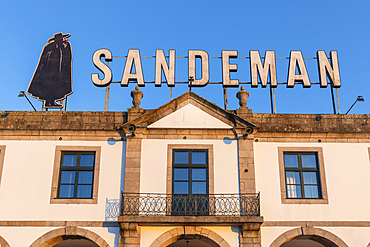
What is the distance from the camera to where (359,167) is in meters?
17.9

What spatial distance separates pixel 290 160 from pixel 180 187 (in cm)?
432

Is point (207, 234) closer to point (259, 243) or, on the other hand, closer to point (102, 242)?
point (259, 243)

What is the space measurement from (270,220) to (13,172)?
9561mm

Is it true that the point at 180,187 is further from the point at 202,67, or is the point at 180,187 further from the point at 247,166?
the point at 202,67

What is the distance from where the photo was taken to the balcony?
16781 mm

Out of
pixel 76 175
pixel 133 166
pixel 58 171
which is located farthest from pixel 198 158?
pixel 58 171

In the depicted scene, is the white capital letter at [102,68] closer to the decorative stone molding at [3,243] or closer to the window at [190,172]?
the window at [190,172]

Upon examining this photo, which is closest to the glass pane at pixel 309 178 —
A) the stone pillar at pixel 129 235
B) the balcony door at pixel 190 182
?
the balcony door at pixel 190 182

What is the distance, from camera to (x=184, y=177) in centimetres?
1753

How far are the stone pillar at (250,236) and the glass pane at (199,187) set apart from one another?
196 cm

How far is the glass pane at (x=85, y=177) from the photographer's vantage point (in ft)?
57.5

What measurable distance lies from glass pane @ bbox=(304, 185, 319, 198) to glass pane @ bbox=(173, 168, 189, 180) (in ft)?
14.5

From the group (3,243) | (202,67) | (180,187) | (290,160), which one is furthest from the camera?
(202,67)

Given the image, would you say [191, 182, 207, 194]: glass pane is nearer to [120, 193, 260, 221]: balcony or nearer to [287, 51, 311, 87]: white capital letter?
[120, 193, 260, 221]: balcony
